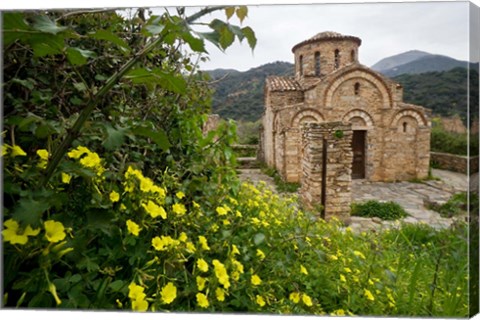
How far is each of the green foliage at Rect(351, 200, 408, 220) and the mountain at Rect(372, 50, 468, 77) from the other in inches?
53.5

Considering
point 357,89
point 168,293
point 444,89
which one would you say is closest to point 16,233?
point 168,293

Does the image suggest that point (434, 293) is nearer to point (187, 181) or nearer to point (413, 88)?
point (187, 181)

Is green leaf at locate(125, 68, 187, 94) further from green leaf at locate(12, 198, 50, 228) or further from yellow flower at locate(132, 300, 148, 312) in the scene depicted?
yellow flower at locate(132, 300, 148, 312)

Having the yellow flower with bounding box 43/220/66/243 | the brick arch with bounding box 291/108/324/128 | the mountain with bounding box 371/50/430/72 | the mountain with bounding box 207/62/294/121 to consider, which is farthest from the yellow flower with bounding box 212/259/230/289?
the brick arch with bounding box 291/108/324/128

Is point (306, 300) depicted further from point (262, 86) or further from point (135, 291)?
point (262, 86)

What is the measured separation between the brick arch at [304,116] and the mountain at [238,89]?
2818mm

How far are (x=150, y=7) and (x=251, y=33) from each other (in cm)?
110

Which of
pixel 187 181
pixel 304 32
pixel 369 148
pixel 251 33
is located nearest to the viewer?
pixel 251 33

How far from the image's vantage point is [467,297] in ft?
5.34

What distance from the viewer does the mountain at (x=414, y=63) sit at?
6.95 feet

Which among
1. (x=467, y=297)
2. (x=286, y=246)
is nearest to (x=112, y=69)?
(x=286, y=246)

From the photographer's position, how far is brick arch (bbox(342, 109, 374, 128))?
5.50 meters

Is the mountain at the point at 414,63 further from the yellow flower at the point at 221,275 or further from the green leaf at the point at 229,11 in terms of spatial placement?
the yellow flower at the point at 221,275

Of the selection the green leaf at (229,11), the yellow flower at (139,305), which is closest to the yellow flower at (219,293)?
the yellow flower at (139,305)
